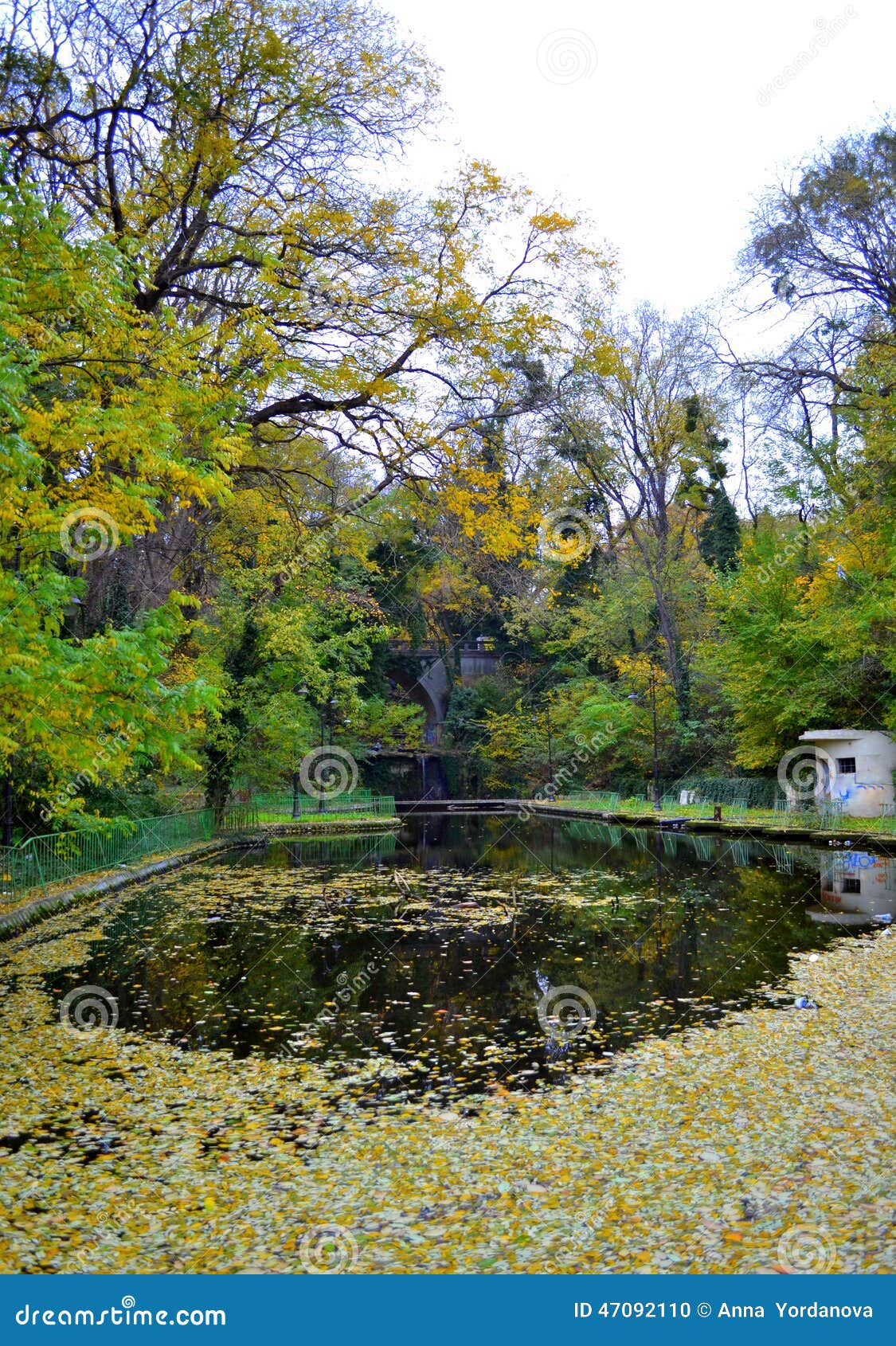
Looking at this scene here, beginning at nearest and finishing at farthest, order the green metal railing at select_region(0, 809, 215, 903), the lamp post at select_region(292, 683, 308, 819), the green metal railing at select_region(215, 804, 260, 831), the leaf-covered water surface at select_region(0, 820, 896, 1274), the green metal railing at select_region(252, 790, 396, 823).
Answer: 1. the leaf-covered water surface at select_region(0, 820, 896, 1274)
2. the green metal railing at select_region(0, 809, 215, 903)
3. the green metal railing at select_region(215, 804, 260, 831)
4. the lamp post at select_region(292, 683, 308, 819)
5. the green metal railing at select_region(252, 790, 396, 823)

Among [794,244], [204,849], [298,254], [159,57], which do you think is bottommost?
[204,849]

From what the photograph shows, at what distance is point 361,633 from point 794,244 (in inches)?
710

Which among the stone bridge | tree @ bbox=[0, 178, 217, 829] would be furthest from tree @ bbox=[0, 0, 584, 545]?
the stone bridge

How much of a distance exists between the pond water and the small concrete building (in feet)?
25.9

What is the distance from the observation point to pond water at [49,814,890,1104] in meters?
8.35

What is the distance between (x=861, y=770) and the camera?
29.5 m

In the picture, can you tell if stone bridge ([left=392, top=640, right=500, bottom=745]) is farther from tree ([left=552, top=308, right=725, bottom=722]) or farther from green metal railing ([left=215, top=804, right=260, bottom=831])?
green metal railing ([left=215, top=804, right=260, bottom=831])

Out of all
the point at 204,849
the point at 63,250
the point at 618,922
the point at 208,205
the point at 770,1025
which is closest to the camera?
the point at 63,250

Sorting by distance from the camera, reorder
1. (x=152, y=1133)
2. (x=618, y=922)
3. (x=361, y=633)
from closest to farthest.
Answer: (x=152, y=1133), (x=618, y=922), (x=361, y=633)

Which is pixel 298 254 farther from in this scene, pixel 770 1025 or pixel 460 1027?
pixel 770 1025

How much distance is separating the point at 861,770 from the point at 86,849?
21.9 m

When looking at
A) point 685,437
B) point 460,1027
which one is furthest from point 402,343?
point 685,437

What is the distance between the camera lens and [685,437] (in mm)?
42875

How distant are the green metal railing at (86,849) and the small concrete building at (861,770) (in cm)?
1854
